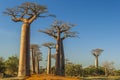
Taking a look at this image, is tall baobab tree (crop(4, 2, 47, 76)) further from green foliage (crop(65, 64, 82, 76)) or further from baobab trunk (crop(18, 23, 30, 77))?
green foliage (crop(65, 64, 82, 76))

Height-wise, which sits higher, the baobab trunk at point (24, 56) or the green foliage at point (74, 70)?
the baobab trunk at point (24, 56)

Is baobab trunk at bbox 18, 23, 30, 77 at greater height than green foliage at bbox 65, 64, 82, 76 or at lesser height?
greater

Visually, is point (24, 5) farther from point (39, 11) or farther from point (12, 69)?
point (12, 69)

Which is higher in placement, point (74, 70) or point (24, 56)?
point (24, 56)

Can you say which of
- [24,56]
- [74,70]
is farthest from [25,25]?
[74,70]

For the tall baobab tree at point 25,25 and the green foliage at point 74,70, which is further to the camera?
the green foliage at point 74,70

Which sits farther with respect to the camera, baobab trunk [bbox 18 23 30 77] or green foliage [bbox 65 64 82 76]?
green foliage [bbox 65 64 82 76]

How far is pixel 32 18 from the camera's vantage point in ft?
67.6

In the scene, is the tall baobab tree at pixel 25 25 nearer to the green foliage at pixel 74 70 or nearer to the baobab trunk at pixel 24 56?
the baobab trunk at pixel 24 56

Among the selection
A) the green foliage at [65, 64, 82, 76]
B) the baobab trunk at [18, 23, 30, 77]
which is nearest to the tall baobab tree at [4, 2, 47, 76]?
the baobab trunk at [18, 23, 30, 77]

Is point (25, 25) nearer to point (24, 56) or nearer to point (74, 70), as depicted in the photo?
point (24, 56)

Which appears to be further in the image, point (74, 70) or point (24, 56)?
point (74, 70)

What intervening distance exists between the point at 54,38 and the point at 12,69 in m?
9.39

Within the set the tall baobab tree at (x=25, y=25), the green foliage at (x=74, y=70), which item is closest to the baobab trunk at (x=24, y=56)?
the tall baobab tree at (x=25, y=25)
